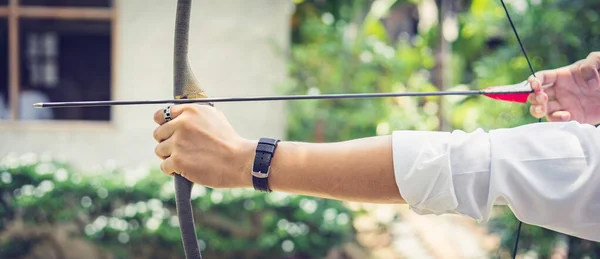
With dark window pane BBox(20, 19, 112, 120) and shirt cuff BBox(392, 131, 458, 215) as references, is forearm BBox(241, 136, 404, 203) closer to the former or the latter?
shirt cuff BBox(392, 131, 458, 215)

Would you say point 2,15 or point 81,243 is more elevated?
point 2,15

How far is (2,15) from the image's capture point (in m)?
5.40

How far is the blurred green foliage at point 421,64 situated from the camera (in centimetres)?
381

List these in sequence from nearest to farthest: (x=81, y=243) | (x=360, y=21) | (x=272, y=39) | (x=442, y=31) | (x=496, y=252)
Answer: (x=496, y=252), (x=81, y=243), (x=272, y=39), (x=360, y=21), (x=442, y=31)

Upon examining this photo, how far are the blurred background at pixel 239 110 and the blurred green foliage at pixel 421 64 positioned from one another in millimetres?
13

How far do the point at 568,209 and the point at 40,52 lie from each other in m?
6.31

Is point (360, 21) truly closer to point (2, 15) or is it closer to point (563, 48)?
point (563, 48)

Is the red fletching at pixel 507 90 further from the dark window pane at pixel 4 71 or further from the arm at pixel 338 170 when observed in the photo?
the dark window pane at pixel 4 71

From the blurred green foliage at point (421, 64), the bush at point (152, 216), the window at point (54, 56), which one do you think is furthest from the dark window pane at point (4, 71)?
the blurred green foliage at point (421, 64)

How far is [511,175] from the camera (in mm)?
1275

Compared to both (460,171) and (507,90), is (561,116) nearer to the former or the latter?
(507,90)

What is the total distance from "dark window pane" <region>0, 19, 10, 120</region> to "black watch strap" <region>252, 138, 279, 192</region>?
4.84 meters

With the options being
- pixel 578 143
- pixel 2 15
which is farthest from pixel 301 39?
pixel 578 143

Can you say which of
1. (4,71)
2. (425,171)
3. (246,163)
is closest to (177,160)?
(246,163)
